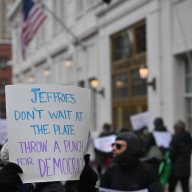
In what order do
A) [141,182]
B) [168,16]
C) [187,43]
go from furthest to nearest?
[168,16] < [187,43] < [141,182]

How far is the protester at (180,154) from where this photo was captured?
36.1ft

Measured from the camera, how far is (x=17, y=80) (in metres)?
47.7

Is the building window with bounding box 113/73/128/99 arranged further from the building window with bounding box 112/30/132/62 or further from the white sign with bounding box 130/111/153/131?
the white sign with bounding box 130/111/153/131

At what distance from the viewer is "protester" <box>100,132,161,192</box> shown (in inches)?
202

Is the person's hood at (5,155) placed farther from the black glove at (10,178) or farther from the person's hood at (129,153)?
the person's hood at (129,153)

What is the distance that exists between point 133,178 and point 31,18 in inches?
750

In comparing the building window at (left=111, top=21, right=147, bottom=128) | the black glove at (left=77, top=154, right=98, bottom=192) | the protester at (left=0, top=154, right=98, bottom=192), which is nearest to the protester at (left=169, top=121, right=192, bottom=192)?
the protester at (left=0, top=154, right=98, bottom=192)

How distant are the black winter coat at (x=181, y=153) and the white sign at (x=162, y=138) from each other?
239 mm

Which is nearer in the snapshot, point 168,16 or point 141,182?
point 141,182

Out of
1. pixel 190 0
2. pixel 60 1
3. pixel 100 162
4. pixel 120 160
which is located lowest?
pixel 100 162

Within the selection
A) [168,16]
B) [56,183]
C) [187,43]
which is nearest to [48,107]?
[56,183]

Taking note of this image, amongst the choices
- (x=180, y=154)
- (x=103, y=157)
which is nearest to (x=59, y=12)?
(x=103, y=157)

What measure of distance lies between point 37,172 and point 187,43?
13.2 metres

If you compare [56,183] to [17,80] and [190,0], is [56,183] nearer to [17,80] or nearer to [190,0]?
[190,0]
